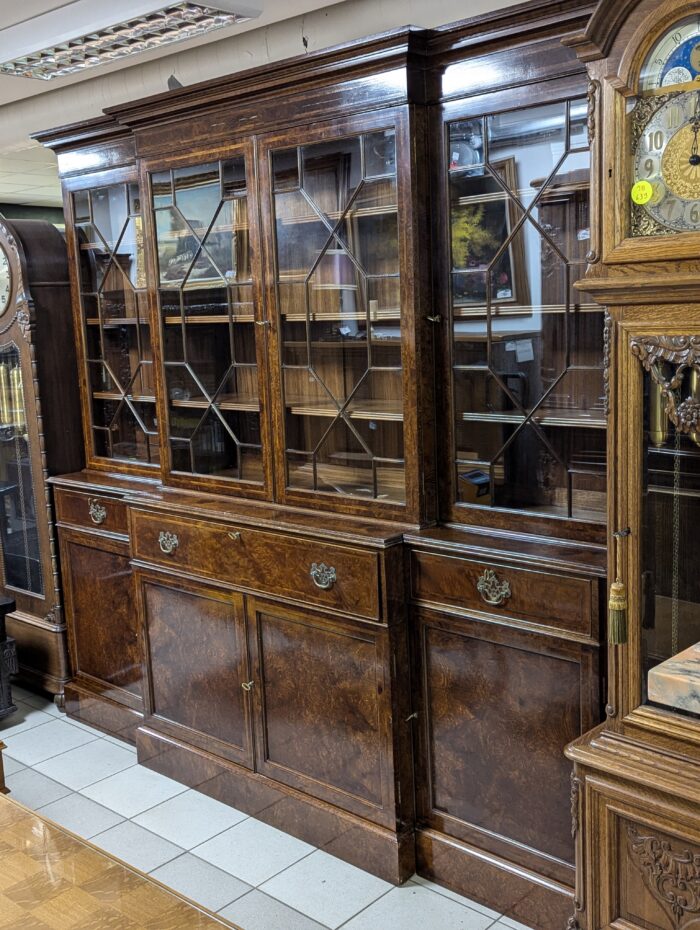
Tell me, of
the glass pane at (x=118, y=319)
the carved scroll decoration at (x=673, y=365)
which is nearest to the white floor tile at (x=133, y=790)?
the glass pane at (x=118, y=319)

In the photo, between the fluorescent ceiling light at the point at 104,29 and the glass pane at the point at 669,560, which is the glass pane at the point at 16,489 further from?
the glass pane at the point at 669,560

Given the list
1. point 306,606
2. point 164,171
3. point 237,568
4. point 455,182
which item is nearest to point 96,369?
point 164,171

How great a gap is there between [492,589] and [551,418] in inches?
18.7

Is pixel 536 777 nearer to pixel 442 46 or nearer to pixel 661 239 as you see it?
pixel 661 239

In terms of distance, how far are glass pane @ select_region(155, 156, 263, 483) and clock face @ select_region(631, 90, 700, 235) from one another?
154 cm

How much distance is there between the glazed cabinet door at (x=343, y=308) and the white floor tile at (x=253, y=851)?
109cm

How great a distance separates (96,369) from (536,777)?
2.40 m

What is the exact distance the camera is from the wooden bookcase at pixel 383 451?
2418 millimetres

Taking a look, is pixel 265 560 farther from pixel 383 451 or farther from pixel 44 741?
pixel 44 741

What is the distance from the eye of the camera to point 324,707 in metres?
2.91

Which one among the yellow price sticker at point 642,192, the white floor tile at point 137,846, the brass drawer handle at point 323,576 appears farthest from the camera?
the white floor tile at point 137,846

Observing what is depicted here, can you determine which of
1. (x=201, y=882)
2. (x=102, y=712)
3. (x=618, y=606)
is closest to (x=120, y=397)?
(x=102, y=712)

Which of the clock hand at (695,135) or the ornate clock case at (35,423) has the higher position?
the clock hand at (695,135)

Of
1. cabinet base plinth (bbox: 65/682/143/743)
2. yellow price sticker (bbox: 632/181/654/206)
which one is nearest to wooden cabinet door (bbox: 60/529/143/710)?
cabinet base plinth (bbox: 65/682/143/743)
